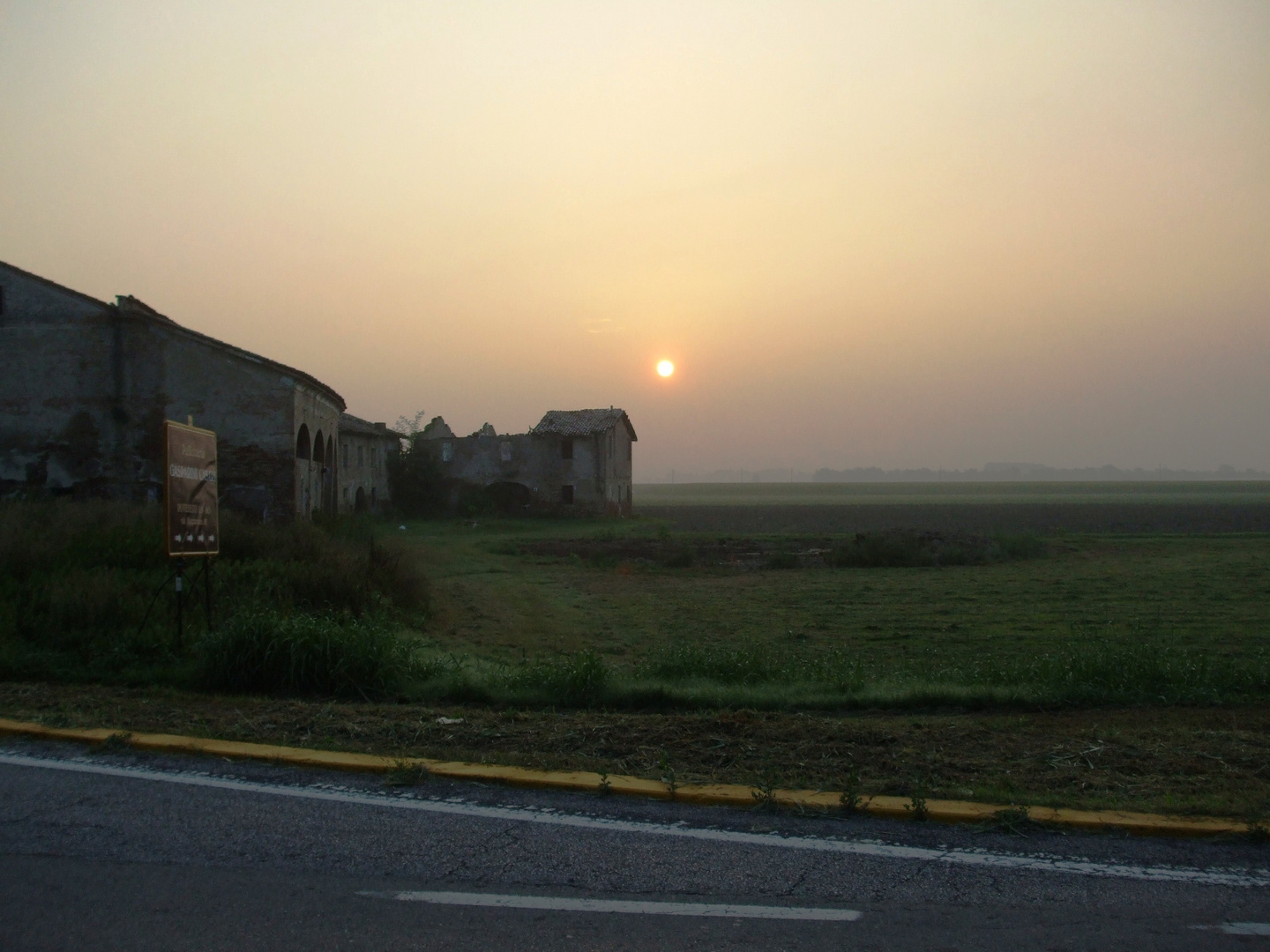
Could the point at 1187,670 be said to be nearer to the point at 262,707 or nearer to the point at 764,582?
the point at 262,707

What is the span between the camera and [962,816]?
5234mm

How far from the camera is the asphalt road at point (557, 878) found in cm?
389

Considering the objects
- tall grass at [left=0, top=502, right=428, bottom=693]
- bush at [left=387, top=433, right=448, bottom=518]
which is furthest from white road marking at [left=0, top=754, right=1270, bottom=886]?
bush at [left=387, top=433, right=448, bottom=518]

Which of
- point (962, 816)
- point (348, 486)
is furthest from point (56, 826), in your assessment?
point (348, 486)

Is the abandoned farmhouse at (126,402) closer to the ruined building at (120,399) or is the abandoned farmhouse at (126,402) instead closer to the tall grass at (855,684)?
the ruined building at (120,399)

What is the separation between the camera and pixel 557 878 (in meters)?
4.42

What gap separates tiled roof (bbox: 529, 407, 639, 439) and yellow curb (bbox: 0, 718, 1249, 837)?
42968 millimetres

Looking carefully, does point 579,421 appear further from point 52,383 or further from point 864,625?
point 864,625

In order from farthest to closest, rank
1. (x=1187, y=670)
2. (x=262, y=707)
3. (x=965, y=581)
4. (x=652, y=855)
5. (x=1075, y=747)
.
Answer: (x=965, y=581)
(x=1187, y=670)
(x=262, y=707)
(x=1075, y=747)
(x=652, y=855)

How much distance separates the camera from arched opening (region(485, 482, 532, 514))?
5025cm

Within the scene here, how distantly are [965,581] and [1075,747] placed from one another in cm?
1778

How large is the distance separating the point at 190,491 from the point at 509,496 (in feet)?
131

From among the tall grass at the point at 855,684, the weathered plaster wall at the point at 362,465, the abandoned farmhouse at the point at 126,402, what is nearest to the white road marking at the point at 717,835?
the tall grass at the point at 855,684

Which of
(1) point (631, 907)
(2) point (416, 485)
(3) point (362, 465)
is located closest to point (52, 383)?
(1) point (631, 907)
